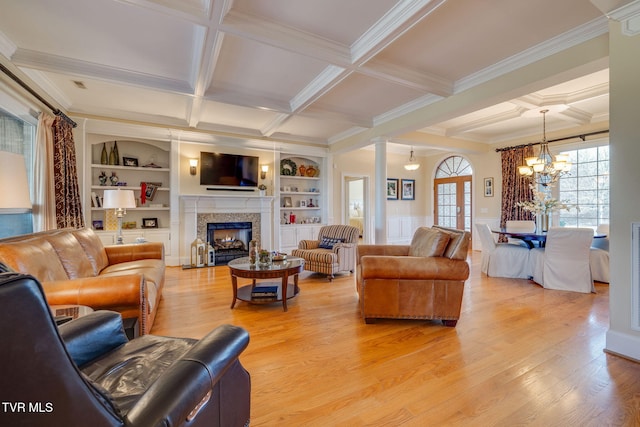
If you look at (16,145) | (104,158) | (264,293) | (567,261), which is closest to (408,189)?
(567,261)

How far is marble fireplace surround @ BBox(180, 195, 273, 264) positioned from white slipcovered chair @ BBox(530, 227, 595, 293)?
488cm

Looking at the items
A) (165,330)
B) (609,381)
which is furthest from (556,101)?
(165,330)

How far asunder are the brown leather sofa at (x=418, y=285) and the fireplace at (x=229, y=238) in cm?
380

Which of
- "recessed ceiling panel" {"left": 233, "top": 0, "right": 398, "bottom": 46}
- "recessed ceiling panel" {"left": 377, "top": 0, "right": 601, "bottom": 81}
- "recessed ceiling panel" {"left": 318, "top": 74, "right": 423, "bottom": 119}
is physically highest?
"recessed ceiling panel" {"left": 233, "top": 0, "right": 398, "bottom": 46}

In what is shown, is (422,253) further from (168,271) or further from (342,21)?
(168,271)

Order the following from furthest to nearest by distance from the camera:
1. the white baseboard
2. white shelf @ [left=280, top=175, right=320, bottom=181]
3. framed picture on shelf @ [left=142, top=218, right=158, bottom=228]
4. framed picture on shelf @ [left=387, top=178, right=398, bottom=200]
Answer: framed picture on shelf @ [left=387, top=178, right=398, bottom=200], white shelf @ [left=280, top=175, right=320, bottom=181], framed picture on shelf @ [left=142, top=218, right=158, bottom=228], the white baseboard

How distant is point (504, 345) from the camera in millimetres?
2365

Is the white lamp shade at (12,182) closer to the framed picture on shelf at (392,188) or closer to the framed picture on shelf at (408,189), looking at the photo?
the framed picture on shelf at (392,188)

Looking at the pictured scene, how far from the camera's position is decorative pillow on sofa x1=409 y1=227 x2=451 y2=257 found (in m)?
2.84

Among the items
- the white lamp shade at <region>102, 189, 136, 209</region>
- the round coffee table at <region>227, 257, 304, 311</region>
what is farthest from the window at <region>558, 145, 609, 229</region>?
the white lamp shade at <region>102, 189, 136, 209</region>

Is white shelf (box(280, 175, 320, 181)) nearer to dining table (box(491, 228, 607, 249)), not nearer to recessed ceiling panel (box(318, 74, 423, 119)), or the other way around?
recessed ceiling panel (box(318, 74, 423, 119))

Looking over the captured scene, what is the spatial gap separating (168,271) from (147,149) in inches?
95.1

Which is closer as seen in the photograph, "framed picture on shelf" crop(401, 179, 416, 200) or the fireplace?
the fireplace

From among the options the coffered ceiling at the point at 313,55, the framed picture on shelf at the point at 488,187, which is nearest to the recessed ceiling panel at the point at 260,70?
the coffered ceiling at the point at 313,55
